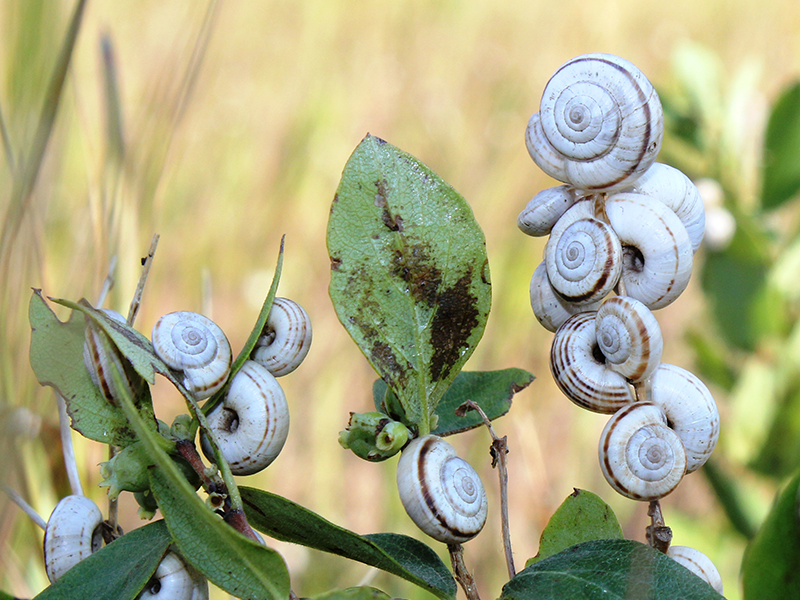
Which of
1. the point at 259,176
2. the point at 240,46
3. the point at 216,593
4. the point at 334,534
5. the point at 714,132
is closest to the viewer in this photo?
the point at 334,534

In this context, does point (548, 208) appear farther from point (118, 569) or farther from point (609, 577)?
point (118, 569)

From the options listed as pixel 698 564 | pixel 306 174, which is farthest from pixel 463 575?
pixel 306 174

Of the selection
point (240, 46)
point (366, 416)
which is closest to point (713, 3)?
point (240, 46)

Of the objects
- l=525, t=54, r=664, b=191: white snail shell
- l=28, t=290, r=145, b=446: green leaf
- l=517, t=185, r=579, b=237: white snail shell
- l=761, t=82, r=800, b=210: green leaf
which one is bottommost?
l=28, t=290, r=145, b=446: green leaf

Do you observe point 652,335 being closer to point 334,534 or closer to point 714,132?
point 334,534

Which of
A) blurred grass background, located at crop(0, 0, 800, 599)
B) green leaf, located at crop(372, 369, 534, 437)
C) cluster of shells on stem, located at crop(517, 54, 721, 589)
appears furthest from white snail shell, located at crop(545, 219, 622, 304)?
blurred grass background, located at crop(0, 0, 800, 599)

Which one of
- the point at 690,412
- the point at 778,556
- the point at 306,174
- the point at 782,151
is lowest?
the point at 778,556

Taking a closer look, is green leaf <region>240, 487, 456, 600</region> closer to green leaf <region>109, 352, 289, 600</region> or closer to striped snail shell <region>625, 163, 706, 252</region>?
green leaf <region>109, 352, 289, 600</region>
